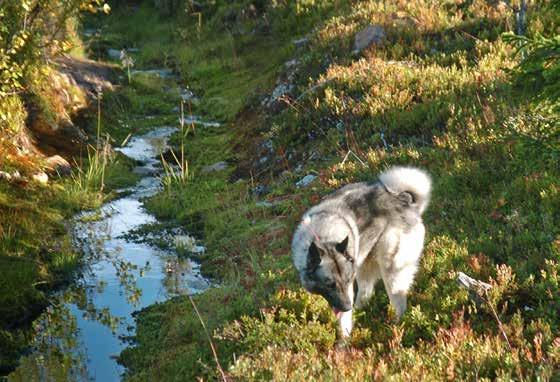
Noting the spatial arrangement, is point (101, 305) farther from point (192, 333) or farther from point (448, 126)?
point (448, 126)

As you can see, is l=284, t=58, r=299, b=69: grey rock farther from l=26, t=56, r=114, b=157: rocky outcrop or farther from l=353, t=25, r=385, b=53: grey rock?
l=26, t=56, r=114, b=157: rocky outcrop

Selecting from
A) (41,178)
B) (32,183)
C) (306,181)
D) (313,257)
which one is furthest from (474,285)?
(41,178)

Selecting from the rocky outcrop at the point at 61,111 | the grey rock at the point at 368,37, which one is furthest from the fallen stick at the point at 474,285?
the grey rock at the point at 368,37

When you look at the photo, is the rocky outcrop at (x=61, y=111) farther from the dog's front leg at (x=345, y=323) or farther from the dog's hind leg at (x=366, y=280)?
the dog's front leg at (x=345, y=323)

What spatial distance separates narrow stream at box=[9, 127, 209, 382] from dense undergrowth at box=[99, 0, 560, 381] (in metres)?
0.38

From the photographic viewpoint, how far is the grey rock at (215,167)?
15755 millimetres

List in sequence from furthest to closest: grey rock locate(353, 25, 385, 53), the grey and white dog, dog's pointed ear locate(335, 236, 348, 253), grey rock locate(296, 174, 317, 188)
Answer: grey rock locate(353, 25, 385, 53) < grey rock locate(296, 174, 317, 188) < the grey and white dog < dog's pointed ear locate(335, 236, 348, 253)

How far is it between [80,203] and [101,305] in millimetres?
3904

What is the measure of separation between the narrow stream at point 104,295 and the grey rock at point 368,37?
766 centimetres

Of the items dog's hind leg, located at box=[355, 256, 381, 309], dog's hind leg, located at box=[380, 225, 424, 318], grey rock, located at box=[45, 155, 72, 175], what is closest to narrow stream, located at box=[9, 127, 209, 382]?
grey rock, located at box=[45, 155, 72, 175]

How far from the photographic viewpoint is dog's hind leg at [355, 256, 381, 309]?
7399 millimetres

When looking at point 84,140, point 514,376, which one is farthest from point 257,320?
point 84,140

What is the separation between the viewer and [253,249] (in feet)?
32.5

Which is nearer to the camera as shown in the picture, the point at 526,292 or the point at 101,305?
the point at 526,292
